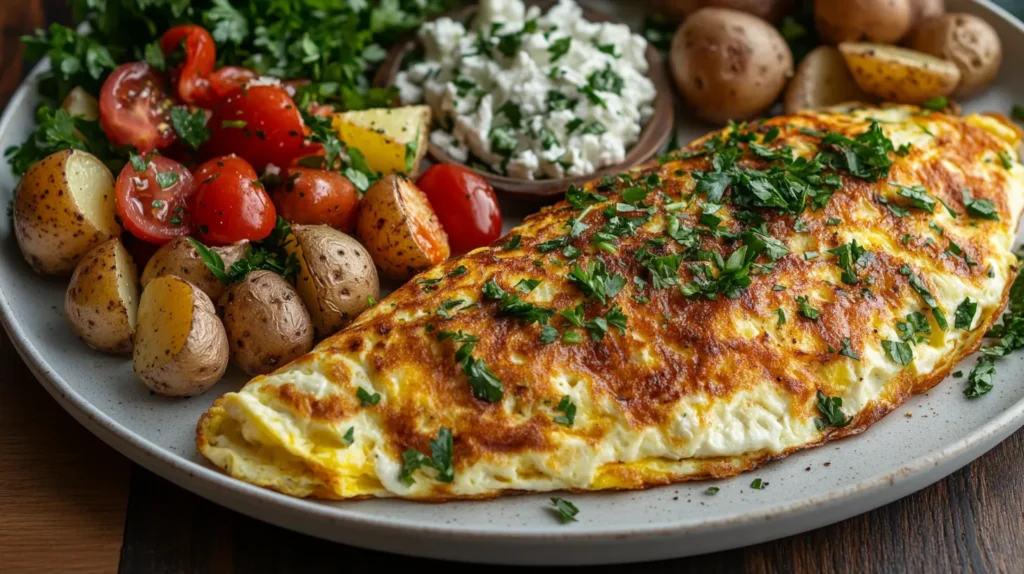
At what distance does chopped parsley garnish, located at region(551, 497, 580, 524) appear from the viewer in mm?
2855

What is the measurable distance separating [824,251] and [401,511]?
1808 millimetres

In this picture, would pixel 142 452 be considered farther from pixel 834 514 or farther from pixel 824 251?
pixel 824 251


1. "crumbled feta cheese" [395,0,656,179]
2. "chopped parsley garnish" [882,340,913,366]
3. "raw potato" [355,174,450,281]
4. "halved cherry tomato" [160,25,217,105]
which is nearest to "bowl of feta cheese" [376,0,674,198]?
"crumbled feta cheese" [395,0,656,179]

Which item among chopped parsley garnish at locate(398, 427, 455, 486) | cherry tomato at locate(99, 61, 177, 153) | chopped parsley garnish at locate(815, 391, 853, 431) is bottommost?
chopped parsley garnish at locate(398, 427, 455, 486)

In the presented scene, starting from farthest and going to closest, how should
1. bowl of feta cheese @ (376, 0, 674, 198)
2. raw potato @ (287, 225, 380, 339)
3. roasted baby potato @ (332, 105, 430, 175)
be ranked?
bowl of feta cheese @ (376, 0, 674, 198) < roasted baby potato @ (332, 105, 430, 175) < raw potato @ (287, 225, 380, 339)

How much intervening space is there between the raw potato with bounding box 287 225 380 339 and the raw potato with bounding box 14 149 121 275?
31.6 inches

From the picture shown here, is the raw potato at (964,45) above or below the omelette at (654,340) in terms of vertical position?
above

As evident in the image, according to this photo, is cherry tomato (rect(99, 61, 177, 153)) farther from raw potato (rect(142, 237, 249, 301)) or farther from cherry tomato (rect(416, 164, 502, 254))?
cherry tomato (rect(416, 164, 502, 254))

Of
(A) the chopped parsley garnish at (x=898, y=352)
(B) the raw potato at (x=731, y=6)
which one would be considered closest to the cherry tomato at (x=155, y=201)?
(A) the chopped parsley garnish at (x=898, y=352)

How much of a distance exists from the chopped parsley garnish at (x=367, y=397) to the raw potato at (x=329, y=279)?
2.07 feet

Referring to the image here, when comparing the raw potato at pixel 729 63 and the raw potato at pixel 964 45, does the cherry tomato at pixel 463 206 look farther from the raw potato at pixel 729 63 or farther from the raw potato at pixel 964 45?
the raw potato at pixel 964 45

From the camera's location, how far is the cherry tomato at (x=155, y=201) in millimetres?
3617

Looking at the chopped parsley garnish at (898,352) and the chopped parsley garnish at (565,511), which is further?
the chopped parsley garnish at (898,352)

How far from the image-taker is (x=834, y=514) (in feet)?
9.66
